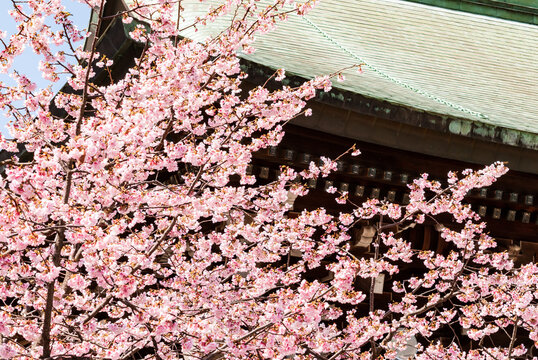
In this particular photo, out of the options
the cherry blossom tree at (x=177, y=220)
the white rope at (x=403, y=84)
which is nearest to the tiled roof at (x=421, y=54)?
the white rope at (x=403, y=84)

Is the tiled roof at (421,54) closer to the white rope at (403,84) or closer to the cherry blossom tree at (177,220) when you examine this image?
the white rope at (403,84)

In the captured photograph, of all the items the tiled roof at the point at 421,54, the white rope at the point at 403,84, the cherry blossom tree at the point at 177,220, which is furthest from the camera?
the white rope at the point at 403,84

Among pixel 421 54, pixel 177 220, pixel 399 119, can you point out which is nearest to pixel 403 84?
pixel 399 119

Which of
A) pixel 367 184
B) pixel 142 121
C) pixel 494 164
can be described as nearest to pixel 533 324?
pixel 494 164

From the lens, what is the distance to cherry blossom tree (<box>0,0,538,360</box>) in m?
4.94

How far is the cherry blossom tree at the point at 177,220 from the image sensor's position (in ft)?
16.2

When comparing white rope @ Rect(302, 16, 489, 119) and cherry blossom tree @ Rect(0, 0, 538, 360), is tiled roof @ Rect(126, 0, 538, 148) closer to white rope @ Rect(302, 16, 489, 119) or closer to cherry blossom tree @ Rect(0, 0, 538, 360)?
white rope @ Rect(302, 16, 489, 119)

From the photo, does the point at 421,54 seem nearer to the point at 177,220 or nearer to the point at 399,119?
the point at 399,119

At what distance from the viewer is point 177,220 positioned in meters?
5.77

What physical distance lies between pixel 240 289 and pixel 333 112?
5.44ft

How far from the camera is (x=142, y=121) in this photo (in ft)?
16.9

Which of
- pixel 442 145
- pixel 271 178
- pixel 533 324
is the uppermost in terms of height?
pixel 442 145

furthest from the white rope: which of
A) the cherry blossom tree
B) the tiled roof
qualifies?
the cherry blossom tree

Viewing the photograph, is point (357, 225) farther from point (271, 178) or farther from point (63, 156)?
point (63, 156)
